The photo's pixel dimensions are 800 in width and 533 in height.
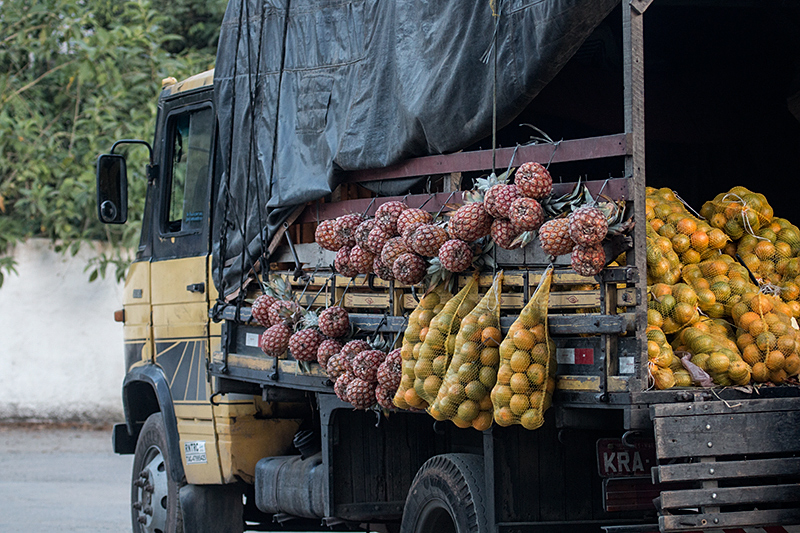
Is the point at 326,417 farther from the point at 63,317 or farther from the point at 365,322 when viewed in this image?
the point at 63,317

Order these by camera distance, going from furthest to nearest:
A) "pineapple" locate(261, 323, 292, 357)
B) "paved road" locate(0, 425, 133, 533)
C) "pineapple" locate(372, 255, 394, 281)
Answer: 1. "paved road" locate(0, 425, 133, 533)
2. "pineapple" locate(261, 323, 292, 357)
3. "pineapple" locate(372, 255, 394, 281)

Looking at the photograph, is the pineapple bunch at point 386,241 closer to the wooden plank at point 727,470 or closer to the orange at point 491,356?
the orange at point 491,356

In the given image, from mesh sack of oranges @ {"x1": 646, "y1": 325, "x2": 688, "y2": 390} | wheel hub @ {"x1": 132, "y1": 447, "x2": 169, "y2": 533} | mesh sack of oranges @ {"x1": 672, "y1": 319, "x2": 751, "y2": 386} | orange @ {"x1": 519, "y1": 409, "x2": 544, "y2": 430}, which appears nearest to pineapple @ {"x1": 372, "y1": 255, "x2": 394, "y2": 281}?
orange @ {"x1": 519, "y1": 409, "x2": 544, "y2": 430}

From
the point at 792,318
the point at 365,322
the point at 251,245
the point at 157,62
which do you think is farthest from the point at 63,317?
the point at 792,318

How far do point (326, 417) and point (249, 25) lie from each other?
2346 millimetres

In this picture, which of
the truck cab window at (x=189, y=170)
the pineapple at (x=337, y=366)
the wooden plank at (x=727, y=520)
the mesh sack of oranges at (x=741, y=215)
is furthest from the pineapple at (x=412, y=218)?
the truck cab window at (x=189, y=170)

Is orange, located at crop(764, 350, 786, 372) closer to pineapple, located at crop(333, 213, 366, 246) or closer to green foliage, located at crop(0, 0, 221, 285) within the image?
pineapple, located at crop(333, 213, 366, 246)

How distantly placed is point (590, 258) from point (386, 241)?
1165 mm

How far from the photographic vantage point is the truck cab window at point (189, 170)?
6242 mm

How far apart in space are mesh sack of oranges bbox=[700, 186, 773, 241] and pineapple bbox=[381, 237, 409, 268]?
158 cm

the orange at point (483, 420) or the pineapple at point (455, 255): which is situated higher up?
the pineapple at point (455, 255)

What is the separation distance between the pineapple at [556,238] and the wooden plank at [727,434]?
2.31ft

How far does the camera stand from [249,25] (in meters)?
5.59

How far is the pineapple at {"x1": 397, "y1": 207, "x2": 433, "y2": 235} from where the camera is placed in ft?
13.7
